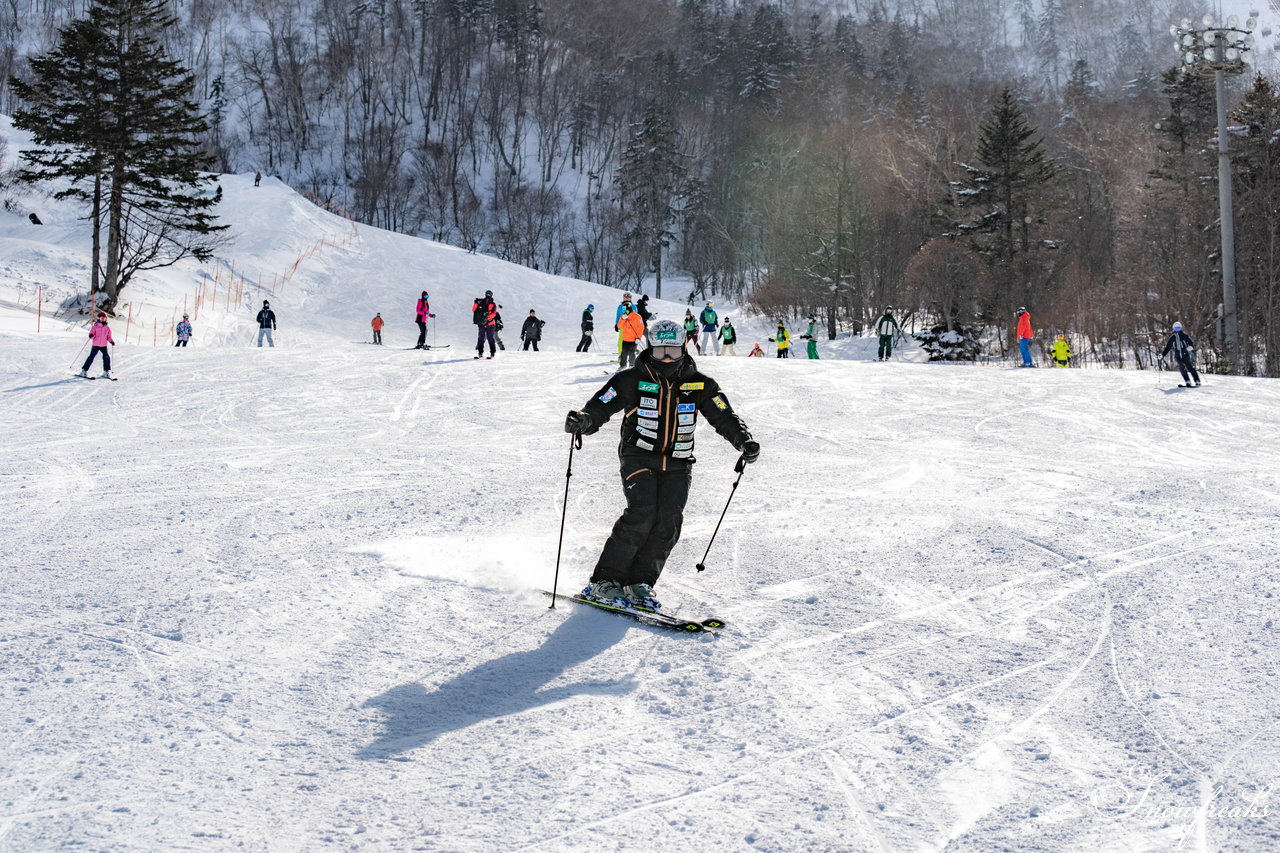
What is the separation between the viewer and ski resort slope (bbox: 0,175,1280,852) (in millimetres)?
3266

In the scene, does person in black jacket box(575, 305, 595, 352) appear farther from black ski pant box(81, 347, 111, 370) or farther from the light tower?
the light tower

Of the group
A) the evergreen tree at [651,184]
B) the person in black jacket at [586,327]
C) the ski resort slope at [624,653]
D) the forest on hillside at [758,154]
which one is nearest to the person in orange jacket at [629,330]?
the ski resort slope at [624,653]

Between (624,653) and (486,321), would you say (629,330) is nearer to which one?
(486,321)

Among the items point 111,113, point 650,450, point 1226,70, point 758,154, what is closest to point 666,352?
point 650,450

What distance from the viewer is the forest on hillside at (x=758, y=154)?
1468 inches

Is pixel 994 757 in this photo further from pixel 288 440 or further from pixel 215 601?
pixel 288 440

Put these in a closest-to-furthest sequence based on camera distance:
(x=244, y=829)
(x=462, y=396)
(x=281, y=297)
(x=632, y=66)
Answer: (x=244, y=829) → (x=462, y=396) → (x=281, y=297) → (x=632, y=66)

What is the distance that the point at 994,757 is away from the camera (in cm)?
371

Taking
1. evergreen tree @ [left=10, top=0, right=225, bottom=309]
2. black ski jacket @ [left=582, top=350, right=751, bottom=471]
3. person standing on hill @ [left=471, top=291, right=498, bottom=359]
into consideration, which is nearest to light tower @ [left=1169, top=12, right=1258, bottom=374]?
person standing on hill @ [left=471, top=291, right=498, bottom=359]

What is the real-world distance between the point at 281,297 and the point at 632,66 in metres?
61.1

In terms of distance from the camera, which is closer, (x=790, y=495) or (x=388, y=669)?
(x=388, y=669)

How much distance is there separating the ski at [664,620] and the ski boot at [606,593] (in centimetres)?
4

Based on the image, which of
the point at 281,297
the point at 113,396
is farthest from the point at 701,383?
the point at 281,297

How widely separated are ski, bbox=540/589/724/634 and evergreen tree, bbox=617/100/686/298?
59.9 m
